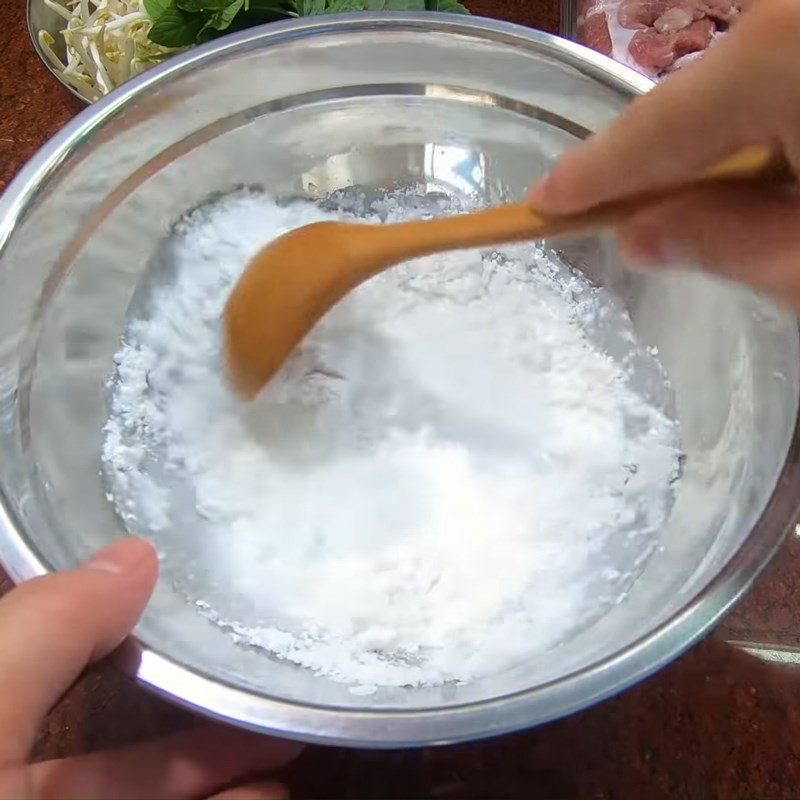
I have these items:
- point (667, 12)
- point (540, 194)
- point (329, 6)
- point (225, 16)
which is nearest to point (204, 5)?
point (225, 16)

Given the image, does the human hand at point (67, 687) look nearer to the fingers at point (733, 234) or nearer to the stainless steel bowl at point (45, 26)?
the fingers at point (733, 234)

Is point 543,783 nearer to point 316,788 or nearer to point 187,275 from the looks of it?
point 316,788

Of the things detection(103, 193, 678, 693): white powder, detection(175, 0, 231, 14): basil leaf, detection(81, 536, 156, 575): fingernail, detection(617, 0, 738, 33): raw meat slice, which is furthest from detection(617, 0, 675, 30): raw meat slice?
detection(81, 536, 156, 575): fingernail

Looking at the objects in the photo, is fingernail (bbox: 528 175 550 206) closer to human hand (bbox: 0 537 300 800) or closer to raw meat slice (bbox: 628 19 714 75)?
human hand (bbox: 0 537 300 800)

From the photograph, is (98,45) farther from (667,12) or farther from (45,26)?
(667,12)

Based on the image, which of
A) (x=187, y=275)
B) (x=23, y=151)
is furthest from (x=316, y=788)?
(x=23, y=151)
